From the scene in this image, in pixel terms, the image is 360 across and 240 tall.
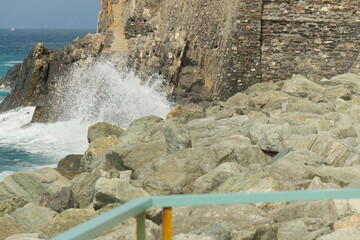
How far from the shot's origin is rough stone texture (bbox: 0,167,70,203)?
7.80 m

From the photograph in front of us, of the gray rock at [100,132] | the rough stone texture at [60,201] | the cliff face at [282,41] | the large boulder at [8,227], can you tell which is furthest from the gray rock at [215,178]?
the cliff face at [282,41]

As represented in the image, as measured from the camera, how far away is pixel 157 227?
1974mm

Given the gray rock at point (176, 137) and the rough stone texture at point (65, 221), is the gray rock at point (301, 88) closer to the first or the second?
the gray rock at point (176, 137)

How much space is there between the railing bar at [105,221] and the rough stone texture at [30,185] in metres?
6.18

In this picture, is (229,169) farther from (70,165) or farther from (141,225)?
(141,225)

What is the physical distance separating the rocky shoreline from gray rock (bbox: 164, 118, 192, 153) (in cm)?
2

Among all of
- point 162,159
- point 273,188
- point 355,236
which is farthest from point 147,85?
point 355,236

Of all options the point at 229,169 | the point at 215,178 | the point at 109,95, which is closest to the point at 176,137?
the point at 229,169

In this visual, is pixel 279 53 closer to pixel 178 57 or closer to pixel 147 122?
pixel 147 122

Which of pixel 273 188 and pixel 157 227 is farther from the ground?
pixel 157 227

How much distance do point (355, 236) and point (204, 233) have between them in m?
0.75

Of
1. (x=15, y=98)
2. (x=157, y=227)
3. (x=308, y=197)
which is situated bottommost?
(x=15, y=98)

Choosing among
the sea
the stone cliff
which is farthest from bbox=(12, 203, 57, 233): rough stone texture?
the stone cliff

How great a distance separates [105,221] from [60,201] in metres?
5.42
